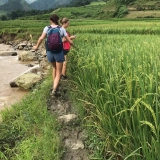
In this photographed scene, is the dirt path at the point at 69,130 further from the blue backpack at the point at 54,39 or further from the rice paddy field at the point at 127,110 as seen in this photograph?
the blue backpack at the point at 54,39

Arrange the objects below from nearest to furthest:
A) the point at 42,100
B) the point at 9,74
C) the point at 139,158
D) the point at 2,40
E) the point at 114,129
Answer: the point at 139,158, the point at 114,129, the point at 42,100, the point at 9,74, the point at 2,40

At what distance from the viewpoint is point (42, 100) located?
20.1 ft

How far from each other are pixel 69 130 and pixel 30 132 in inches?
33.6

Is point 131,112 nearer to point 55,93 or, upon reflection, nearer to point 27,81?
point 55,93

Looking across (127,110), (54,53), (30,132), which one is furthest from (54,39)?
Result: (127,110)

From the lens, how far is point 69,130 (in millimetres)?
4543

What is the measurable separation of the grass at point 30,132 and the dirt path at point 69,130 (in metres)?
0.12

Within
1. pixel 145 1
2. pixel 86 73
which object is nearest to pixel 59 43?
pixel 86 73

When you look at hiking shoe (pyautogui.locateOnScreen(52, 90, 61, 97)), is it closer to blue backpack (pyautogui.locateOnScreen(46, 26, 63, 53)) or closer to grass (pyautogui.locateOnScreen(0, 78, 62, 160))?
grass (pyautogui.locateOnScreen(0, 78, 62, 160))

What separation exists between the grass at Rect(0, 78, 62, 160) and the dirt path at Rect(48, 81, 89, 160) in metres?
0.12

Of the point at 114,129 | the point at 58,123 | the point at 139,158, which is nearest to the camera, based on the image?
the point at 139,158

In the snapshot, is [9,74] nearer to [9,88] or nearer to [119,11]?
[9,88]

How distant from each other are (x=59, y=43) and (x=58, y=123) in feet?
7.09

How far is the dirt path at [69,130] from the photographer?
3836 millimetres
